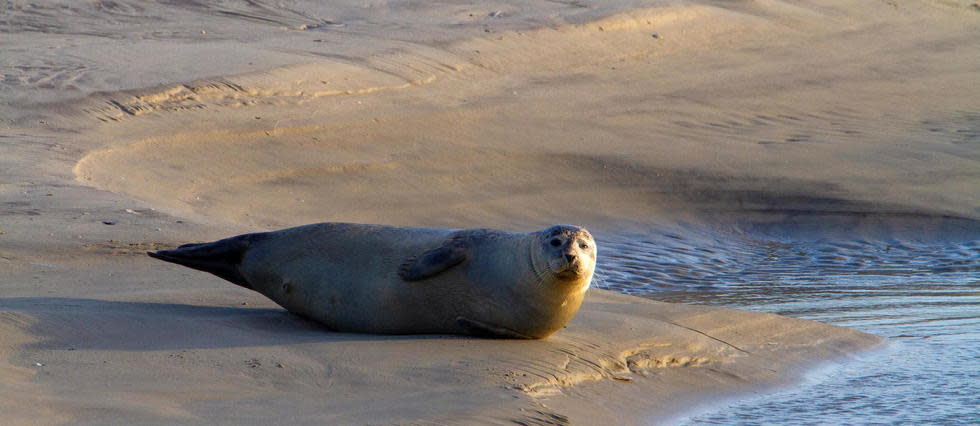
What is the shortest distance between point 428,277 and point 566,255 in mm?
529

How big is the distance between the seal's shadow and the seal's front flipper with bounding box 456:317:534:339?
15 centimetres

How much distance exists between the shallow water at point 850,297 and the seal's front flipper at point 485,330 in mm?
693

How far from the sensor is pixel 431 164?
8.35m

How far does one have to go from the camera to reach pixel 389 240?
4.85 metres

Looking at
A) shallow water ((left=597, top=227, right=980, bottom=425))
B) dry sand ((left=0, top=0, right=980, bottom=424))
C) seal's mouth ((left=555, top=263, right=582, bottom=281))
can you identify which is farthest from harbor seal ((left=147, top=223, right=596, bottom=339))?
shallow water ((left=597, top=227, right=980, bottom=425))

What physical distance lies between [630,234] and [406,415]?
426cm

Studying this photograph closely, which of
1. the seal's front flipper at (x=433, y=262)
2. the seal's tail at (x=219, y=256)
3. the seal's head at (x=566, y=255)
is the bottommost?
the seal's tail at (x=219, y=256)

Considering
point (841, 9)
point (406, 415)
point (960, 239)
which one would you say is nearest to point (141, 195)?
point (406, 415)

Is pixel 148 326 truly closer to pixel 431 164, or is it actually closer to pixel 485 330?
pixel 485 330

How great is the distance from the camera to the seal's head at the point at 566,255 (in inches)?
174

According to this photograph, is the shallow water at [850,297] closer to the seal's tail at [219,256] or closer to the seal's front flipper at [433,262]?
the seal's front flipper at [433,262]

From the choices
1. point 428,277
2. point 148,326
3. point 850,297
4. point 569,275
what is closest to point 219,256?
point 148,326

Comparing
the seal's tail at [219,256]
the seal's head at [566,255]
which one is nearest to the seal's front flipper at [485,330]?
the seal's head at [566,255]

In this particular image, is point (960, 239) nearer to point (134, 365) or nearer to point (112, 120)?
point (112, 120)
